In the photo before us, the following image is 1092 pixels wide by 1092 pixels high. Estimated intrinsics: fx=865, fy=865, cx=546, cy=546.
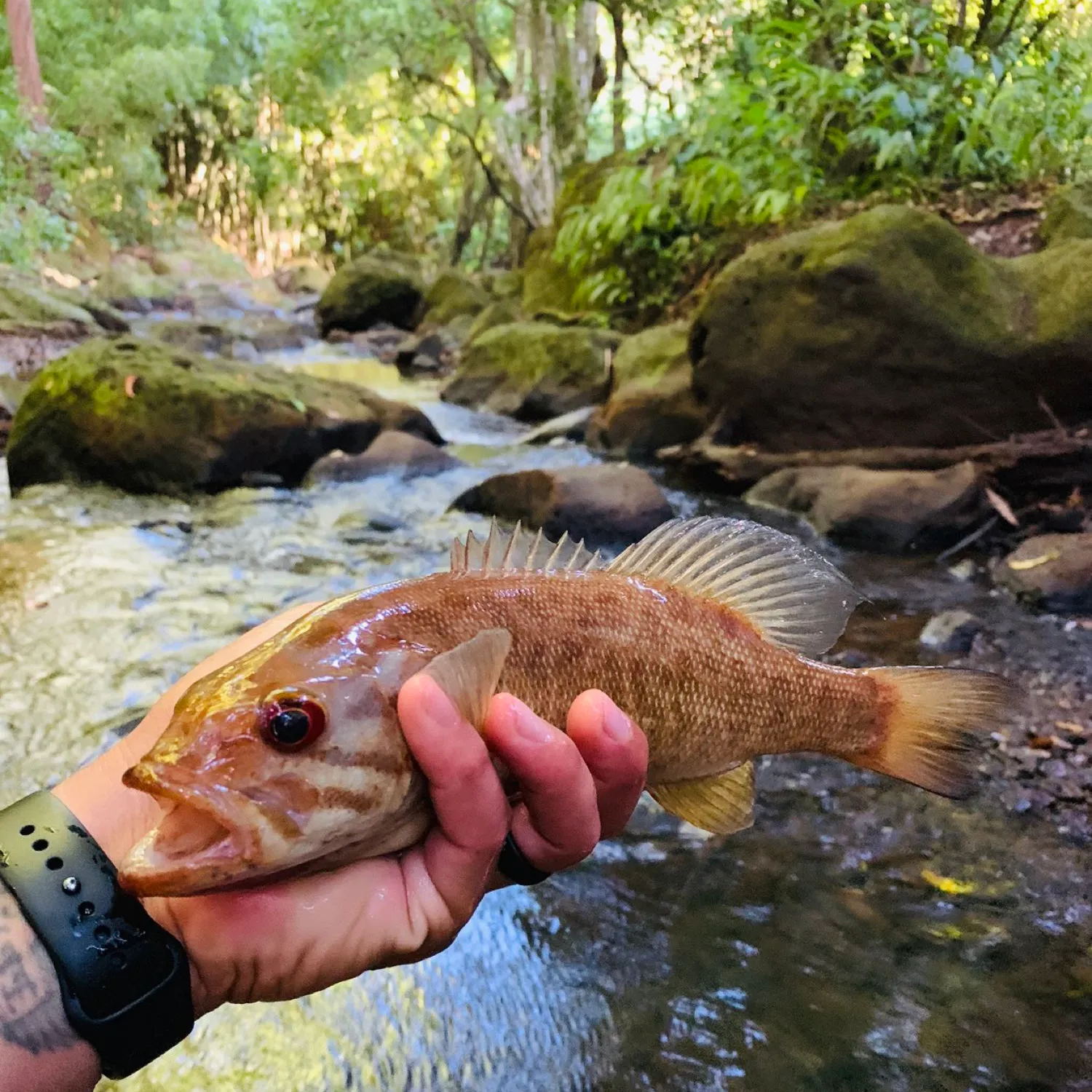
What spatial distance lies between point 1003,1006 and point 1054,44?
10771 mm

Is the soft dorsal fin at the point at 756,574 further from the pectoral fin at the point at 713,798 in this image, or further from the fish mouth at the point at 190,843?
the fish mouth at the point at 190,843

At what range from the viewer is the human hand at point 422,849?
4.78 feet

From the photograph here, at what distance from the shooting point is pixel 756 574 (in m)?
1.98

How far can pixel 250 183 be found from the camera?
86.1 feet

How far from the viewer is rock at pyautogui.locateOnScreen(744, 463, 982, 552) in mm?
5902

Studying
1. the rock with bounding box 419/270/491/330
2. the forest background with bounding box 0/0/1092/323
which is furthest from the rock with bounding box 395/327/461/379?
the forest background with bounding box 0/0/1092/323

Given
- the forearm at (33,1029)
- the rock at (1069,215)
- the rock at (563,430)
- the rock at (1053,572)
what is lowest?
the rock at (1053,572)

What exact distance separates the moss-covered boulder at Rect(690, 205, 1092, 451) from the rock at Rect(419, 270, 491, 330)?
38.8ft

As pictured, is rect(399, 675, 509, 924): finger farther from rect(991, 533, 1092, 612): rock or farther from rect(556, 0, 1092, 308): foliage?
rect(556, 0, 1092, 308): foliage

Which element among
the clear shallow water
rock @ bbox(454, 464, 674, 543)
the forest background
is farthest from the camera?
the forest background

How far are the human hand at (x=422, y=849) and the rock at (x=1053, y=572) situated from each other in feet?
13.7

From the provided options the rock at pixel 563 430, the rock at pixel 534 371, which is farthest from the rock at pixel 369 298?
the rock at pixel 563 430

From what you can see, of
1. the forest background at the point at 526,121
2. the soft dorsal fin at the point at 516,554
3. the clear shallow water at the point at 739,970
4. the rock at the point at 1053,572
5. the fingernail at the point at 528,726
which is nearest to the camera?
the fingernail at the point at 528,726

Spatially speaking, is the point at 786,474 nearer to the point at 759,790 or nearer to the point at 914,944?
the point at 759,790
